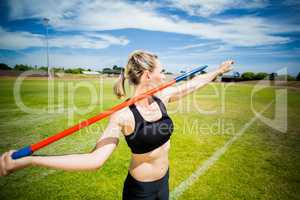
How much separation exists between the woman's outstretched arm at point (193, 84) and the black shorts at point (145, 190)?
124cm

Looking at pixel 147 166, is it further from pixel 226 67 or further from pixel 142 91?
pixel 226 67

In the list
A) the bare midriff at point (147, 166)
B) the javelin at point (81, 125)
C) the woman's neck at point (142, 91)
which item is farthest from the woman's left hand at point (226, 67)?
the bare midriff at point (147, 166)

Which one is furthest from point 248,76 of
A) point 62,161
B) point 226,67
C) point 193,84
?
point 62,161

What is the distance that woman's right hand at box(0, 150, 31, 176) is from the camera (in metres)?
1.42

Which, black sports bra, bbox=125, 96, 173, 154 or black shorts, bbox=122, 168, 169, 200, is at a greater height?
black sports bra, bbox=125, 96, 173, 154

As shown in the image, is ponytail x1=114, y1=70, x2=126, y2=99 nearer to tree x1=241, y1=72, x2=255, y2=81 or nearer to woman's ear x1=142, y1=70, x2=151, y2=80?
woman's ear x1=142, y1=70, x2=151, y2=80

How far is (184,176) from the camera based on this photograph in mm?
→ 4559

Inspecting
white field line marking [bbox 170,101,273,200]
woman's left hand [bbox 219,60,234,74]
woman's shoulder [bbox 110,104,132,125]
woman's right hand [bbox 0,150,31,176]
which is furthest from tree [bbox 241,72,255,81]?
Result: woman's right hand [bbox 0,150,31,176]

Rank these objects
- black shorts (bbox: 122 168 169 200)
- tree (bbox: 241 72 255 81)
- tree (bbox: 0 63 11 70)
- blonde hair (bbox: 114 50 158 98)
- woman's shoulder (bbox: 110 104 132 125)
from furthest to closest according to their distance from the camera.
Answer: tree (bbox: 0 63 11 70), tree (bbox: 241 72 255 81), blonde hair (bbox: 114 50 158 98), black shorts (bbox: 122 168 169 200), woman's shoulder (bbox: 110 104 132 125)

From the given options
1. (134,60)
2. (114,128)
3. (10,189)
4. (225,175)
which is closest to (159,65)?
(134,60)

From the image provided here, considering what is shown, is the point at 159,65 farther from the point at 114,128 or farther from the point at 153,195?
the point at 153,195

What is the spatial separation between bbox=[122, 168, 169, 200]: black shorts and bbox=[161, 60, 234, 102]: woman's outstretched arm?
4.08 ft

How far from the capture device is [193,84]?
328 cm

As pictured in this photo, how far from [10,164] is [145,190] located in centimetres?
139
